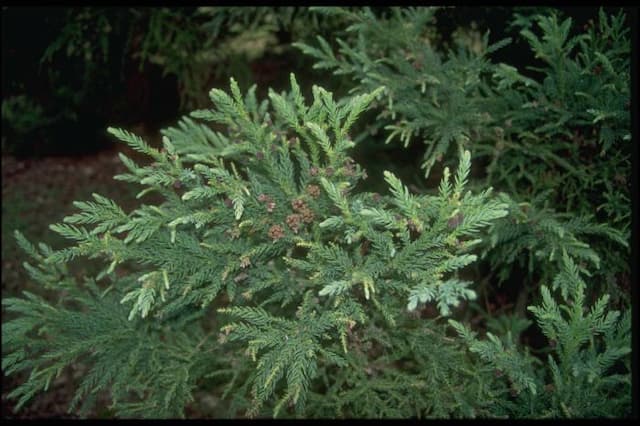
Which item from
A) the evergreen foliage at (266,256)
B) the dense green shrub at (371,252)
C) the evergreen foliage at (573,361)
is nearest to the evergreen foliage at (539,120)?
the dense green shrub at (371,252)

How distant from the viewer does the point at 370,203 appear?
8.38ft

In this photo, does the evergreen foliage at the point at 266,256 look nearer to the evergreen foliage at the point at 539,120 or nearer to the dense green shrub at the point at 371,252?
the dense green shrub at the point at 371,252

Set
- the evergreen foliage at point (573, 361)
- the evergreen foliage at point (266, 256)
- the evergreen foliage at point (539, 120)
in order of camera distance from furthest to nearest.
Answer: the evergreen foliage at point (539, 120) → the evergreen foliage at point (573, 361) → the evergreen foliage at point (266, 256)

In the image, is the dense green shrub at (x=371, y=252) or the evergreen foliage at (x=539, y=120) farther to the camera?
the evergreen foliage at (x=539, y=120)

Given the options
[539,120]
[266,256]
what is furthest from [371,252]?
[539,120]

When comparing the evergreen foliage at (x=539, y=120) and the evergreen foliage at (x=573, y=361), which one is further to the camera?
the evergreen foliage at (x=539, y=120)

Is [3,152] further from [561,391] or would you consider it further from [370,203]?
[561,391]

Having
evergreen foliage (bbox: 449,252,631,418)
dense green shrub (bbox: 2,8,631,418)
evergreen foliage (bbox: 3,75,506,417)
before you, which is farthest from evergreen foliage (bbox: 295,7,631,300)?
evergreen foliage (bbox: 3,75,506,417)

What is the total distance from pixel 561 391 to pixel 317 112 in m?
1.73

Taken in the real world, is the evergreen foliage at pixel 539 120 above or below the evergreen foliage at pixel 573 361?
above

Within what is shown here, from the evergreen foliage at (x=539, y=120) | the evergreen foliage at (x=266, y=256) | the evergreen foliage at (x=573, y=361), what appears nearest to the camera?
the evergreen foliage at (x=266, y=256)

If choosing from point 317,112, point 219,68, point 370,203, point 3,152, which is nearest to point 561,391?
point 370,203

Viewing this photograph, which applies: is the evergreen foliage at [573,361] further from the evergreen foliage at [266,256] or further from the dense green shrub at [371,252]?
the evergreen foliage at [266,256]

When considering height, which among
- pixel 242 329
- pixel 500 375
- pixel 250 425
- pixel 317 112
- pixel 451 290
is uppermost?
pixel 317 112
